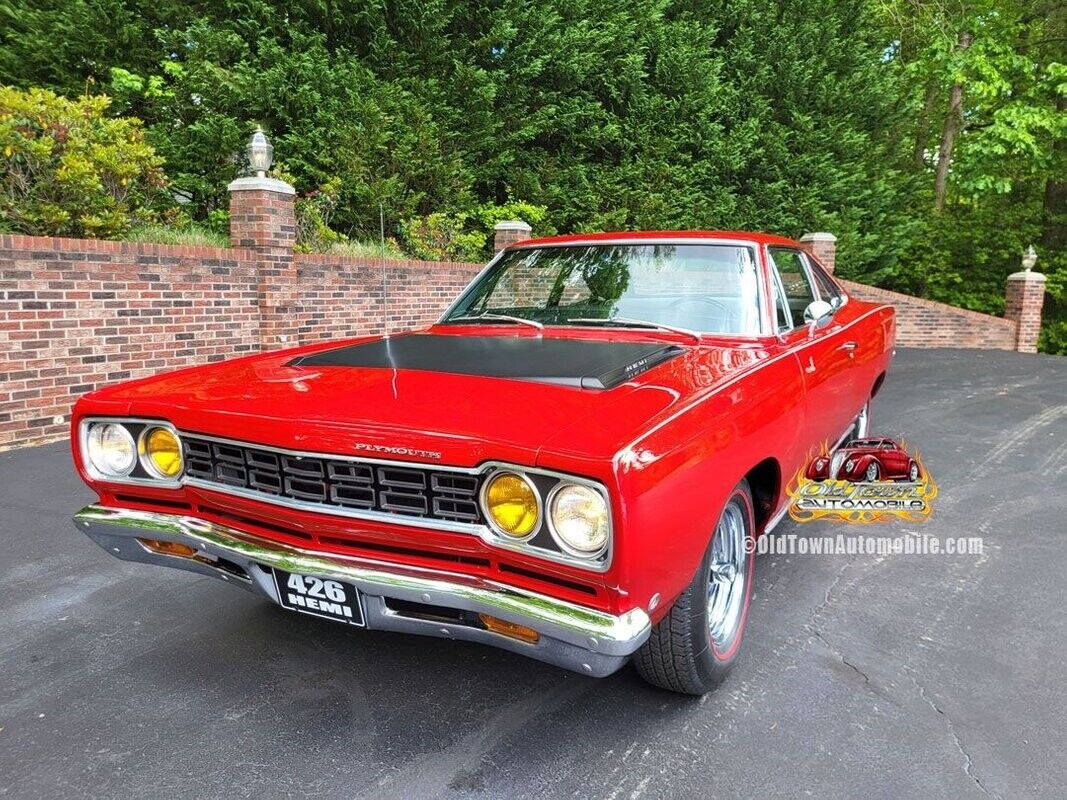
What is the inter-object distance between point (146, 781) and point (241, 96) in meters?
9.32

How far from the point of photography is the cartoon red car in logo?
162 inches

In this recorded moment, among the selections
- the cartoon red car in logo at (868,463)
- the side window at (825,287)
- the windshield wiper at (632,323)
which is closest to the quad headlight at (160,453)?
the windshield wiper at (632,323)

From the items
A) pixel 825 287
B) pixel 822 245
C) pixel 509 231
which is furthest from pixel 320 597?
pixel 822 245

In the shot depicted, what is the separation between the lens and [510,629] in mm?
1993

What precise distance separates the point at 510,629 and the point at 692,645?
2.04 feet

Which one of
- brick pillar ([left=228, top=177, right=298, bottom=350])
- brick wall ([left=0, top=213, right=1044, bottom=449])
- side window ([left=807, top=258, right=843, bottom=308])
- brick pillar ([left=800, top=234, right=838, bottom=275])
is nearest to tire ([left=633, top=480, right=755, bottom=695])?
side window ([left=807, top=258, right=843, bottom=308])

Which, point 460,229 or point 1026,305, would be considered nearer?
point 460,229

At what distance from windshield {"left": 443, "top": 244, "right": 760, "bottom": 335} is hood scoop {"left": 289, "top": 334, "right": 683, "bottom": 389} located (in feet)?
1.06

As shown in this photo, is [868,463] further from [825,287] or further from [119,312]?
[119,312]

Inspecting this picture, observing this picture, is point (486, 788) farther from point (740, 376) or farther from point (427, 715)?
point (740, 376)

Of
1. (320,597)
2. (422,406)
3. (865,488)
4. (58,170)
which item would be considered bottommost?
(865,488)

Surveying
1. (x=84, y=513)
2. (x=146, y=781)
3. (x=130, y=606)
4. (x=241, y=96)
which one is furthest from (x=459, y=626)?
(x=241, y=96)

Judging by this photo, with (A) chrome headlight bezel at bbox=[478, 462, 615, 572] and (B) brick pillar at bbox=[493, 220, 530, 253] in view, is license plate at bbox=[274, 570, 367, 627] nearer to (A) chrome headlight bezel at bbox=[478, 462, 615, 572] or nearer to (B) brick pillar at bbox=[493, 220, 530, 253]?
(A) chrome headlight bezel at bbox=[478, 462, 615, 572]

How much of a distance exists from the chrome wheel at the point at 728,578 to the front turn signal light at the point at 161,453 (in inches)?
69.5
